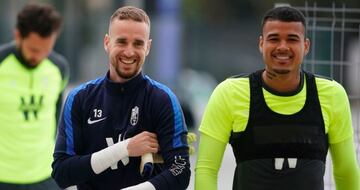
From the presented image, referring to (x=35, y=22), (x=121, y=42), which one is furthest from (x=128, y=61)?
(x=35, y=22)

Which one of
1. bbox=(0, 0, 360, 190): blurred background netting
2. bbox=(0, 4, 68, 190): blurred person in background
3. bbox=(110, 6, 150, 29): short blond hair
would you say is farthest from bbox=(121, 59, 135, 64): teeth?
bbox=(0, 0, 360, 190): blurred background netting

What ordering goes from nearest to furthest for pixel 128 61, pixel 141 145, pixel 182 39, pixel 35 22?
pixel 141 145
pixel 128 61
pixel 35 22
pixel 182 39

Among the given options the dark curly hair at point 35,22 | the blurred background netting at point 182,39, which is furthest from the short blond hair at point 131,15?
the blurred background netting at point 182,39

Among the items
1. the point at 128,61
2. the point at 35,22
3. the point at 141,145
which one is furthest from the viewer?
the point at 35,22

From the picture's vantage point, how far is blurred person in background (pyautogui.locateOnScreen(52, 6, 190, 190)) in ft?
13.6

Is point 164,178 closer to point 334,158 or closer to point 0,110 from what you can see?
point 334,158

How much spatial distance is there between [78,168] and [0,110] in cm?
189

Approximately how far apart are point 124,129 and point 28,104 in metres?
1.88

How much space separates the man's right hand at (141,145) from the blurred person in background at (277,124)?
259mm

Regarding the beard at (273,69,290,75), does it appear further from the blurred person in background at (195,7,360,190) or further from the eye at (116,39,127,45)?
the eye at (116,39,127,45)

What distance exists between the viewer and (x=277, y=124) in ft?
13.9

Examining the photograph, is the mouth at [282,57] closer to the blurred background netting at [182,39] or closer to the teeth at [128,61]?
the teeth at [128,61]

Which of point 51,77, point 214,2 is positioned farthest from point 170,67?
point 51,77

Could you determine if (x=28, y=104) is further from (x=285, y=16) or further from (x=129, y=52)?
(x=285, y=16)
